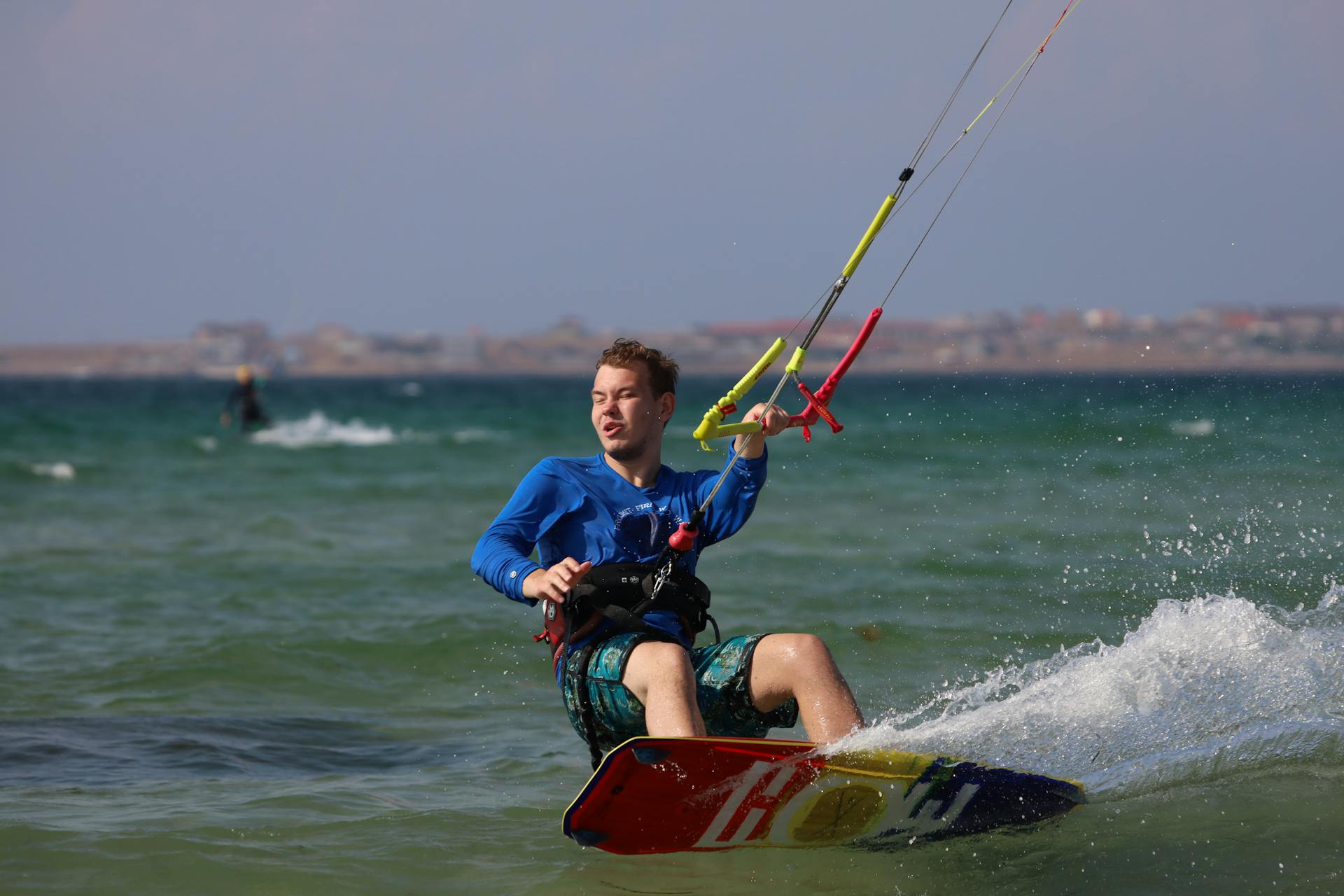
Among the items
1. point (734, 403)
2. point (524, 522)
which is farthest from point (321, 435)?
point (734, 403)

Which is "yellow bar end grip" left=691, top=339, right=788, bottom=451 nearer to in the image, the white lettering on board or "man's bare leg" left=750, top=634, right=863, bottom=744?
"man's bare leg" left=750, top=634, right=863, bottom=744

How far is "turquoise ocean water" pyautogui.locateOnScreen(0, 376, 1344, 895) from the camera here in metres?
3.95

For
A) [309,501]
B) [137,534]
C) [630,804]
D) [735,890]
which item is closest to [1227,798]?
[735,890]

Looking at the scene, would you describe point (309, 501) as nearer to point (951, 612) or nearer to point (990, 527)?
point (990, 527)

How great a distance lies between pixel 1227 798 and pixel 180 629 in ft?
19.7

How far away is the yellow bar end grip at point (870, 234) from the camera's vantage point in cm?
403

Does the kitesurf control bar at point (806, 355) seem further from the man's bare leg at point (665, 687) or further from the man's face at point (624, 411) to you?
the man's bare leg at point (665, 687)

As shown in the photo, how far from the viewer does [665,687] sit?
12.2 ft

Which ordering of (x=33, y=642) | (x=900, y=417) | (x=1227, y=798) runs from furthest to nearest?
(x=900, y=417) < (x=33, y=642) < (x=1227, y=798)

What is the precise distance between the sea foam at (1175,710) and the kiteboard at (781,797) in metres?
0.20

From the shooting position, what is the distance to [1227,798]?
4266 mm

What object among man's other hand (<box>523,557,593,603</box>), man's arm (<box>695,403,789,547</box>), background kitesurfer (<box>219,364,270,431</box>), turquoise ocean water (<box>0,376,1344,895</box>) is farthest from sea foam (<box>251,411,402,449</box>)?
man's other hand (<box>523,557,593,603</box>)

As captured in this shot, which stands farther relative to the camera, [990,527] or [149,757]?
[990,527]

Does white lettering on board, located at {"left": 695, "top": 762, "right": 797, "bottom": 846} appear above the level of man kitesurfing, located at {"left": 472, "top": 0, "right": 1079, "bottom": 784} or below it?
below
